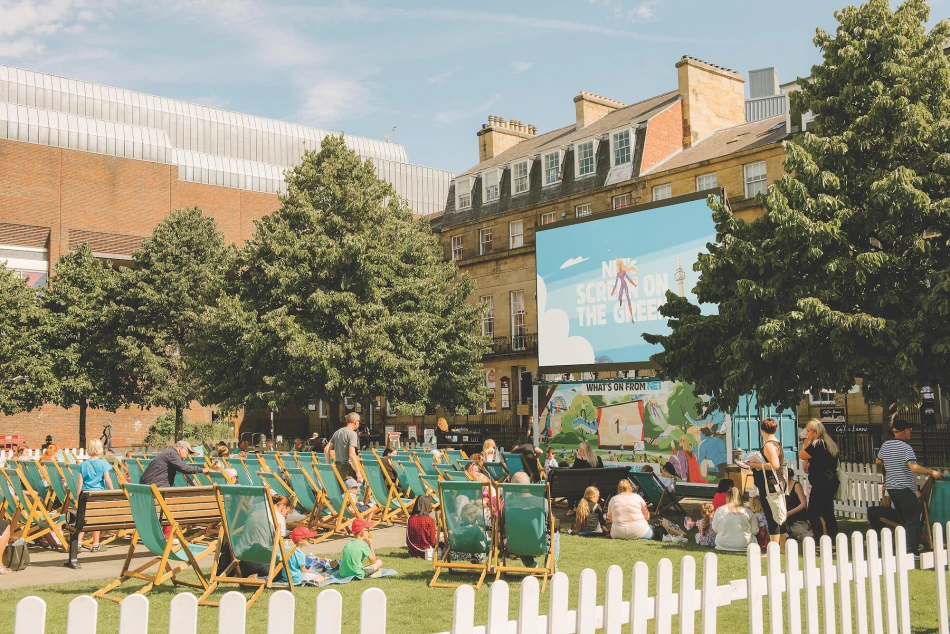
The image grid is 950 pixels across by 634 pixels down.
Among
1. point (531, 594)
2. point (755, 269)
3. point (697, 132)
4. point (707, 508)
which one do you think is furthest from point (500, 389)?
point (531, 594)

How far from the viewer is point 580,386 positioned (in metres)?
24.3

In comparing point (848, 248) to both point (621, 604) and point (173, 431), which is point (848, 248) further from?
point (173, 431)

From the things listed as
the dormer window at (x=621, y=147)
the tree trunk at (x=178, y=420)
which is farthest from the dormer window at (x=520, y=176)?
the tree trunk at (x=178, y=420)

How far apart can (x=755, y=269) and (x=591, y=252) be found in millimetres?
9334

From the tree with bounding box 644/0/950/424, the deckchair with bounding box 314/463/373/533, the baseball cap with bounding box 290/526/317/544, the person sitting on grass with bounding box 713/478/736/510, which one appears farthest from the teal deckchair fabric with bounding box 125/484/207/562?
the tree with bounding box 644/0/950/424

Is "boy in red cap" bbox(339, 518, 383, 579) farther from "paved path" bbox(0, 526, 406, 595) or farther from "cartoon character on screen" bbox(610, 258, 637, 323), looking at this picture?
"cartoon character on screen" bbox(610, 258, 637, 323)

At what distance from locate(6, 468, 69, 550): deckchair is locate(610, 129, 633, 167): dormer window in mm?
30823

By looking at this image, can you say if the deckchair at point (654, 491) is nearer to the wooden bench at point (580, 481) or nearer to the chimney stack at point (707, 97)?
the wooden bench at point (580, 481)

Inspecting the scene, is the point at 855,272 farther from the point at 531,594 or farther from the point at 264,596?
the point at 531,594

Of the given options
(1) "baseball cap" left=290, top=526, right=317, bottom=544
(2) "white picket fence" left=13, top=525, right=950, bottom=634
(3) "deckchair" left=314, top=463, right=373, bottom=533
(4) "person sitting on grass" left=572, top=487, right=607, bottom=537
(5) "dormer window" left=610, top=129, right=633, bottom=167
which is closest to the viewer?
(2) "white picket fence" left=13, top=525, right=950, bottom=634

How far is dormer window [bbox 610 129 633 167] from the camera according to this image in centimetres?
3875

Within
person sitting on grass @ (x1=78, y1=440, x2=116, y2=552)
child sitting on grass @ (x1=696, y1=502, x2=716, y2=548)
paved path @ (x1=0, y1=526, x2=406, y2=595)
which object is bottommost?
paved path @ (x1=0, y1=526, x2=406, y2=595)

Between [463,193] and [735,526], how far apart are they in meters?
38.9

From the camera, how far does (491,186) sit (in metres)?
46.9
